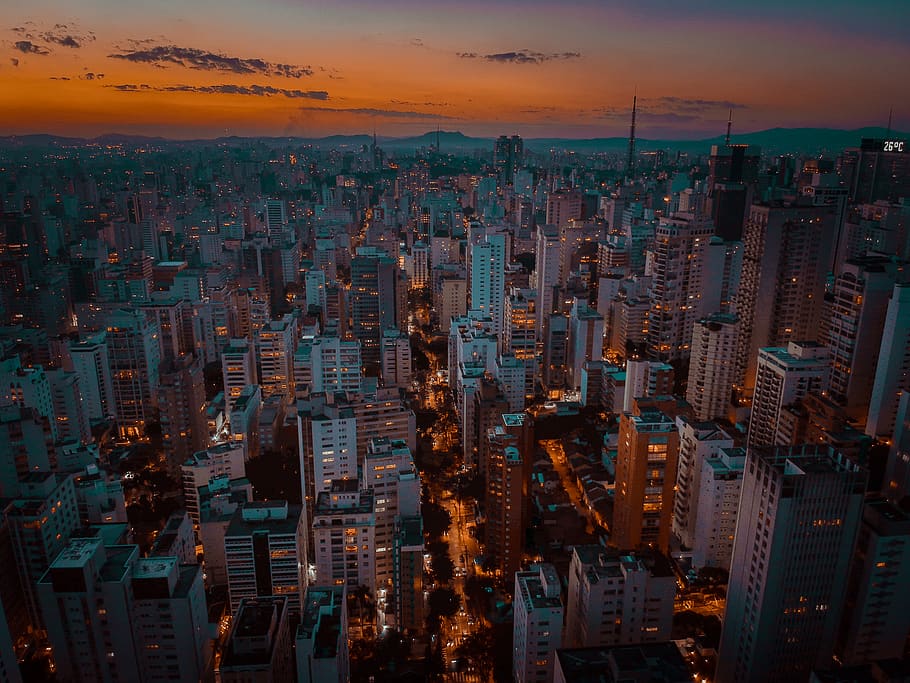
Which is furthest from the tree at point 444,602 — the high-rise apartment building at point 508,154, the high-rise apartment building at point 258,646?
the high-rise apartment building at point 508,154

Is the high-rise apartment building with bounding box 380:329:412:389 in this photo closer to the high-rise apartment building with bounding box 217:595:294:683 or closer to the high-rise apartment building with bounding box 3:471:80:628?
the high-rise apartment building with bounding box 3:471:80:628

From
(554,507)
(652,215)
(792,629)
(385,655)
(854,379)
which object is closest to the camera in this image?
(792,629)

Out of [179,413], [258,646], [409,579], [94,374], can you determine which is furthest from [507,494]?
[94,374]

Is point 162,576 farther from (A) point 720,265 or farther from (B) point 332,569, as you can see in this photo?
(A) point 720,265

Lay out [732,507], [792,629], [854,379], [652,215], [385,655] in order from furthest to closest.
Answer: [652,215], [854,379], [732,507], [385,655], [792,629]

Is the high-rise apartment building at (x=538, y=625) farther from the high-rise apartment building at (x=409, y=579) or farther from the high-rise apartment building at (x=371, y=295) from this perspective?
the high-rise apartment building at (x=371, y=295)

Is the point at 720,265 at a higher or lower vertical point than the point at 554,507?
higher

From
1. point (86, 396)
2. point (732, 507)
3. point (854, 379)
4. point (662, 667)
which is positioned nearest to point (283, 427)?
point (86, 396)
